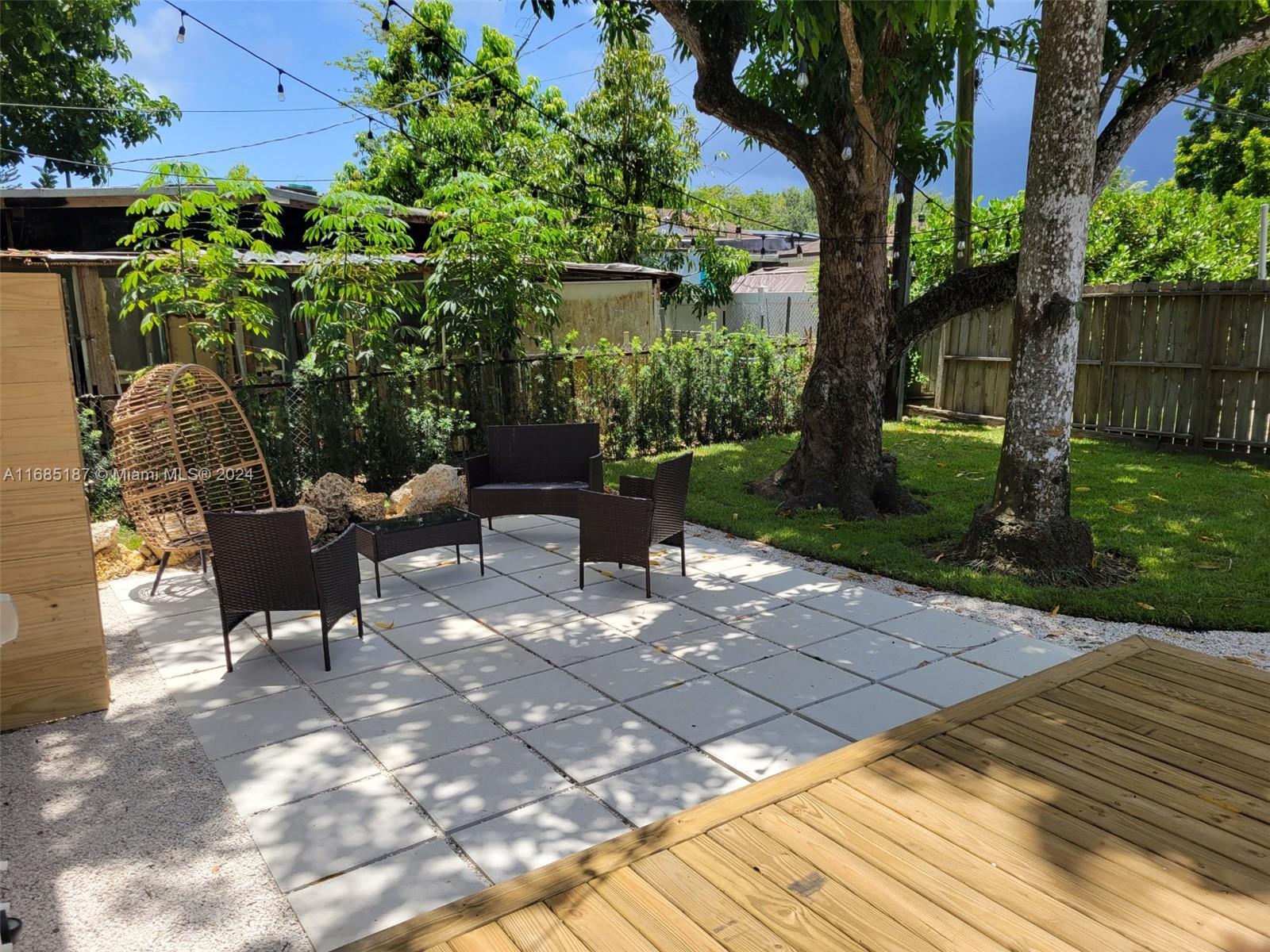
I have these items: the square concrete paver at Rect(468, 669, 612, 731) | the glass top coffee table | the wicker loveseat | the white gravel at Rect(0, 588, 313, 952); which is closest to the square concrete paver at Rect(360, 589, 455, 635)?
the glass top coffee table

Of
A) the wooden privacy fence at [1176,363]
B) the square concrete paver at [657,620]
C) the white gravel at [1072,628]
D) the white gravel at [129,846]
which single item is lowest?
the white gravel at [129,846]

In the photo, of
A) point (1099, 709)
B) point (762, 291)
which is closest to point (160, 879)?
point (1099, 709)

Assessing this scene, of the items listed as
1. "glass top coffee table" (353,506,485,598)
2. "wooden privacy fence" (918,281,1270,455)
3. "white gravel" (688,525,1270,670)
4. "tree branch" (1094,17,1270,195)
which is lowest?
"white gravel" (688,525,1270,670)

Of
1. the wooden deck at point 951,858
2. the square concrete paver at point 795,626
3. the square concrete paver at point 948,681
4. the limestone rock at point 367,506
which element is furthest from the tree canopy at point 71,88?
the wooden deck at point 951,858

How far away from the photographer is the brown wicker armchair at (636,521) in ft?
18.5

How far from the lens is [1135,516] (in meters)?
7.25

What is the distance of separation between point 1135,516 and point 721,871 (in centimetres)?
614

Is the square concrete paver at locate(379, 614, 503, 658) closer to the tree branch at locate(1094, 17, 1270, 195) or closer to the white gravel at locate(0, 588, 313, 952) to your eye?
the white gravel at locate(0, 588, 313, 952)

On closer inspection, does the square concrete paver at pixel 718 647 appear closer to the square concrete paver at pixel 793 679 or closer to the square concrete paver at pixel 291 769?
the square concrete paver at pixel 793 679

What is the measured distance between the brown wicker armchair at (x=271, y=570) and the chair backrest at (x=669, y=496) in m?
2.12

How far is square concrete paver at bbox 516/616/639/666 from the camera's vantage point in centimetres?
477

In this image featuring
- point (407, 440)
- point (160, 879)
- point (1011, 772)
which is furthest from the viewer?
point (407, 440)

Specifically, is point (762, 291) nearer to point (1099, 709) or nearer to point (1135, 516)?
point (1135, 516)

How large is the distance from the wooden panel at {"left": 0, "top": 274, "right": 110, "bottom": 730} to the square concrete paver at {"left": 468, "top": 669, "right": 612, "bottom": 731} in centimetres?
191
